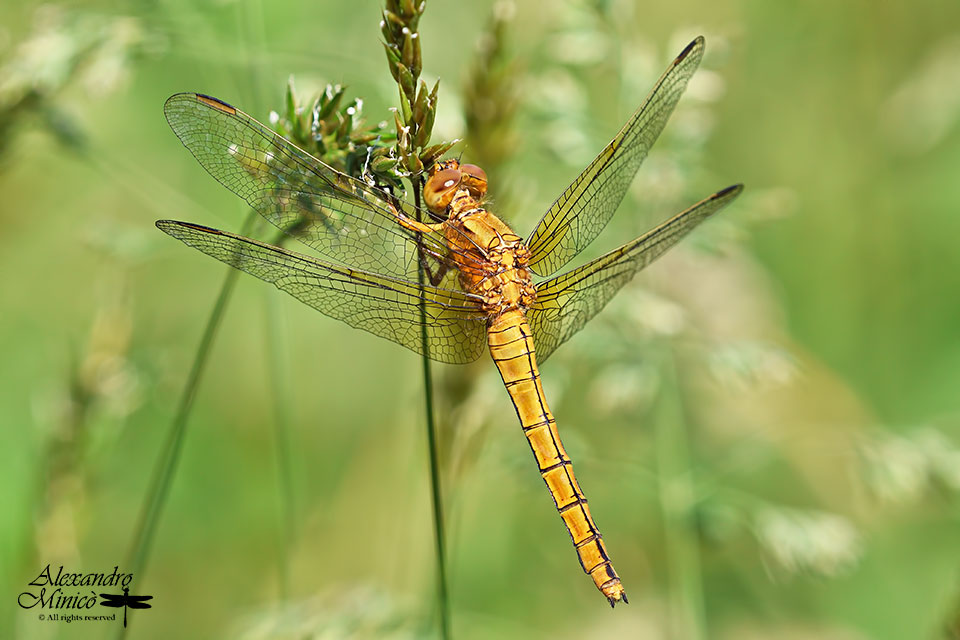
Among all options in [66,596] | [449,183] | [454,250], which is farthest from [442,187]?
[66,596]

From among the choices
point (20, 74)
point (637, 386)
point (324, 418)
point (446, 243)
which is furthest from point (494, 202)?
point (324, 418)

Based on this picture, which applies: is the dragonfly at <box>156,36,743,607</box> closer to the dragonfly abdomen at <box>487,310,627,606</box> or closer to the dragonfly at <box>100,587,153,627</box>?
the dragonfly abdomen at <box>487,310,627,606</box>

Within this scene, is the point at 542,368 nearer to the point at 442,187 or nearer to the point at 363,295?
the point at 442,187

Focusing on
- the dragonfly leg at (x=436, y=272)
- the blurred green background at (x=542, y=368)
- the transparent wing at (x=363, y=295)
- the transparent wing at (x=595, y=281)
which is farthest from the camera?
the blurred green background at (x=542, y=368)

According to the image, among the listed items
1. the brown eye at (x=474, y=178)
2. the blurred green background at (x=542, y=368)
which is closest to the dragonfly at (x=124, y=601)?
the blurred green background at (x=542, y=368)

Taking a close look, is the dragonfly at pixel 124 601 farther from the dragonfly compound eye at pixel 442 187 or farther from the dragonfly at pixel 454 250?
the dragonfly compound eye at pixel 442 187

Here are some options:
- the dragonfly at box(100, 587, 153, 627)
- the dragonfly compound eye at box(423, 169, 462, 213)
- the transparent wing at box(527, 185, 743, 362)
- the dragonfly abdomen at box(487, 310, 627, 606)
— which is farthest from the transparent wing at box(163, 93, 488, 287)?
the dragonfly at box(100, 587, 153, 627)

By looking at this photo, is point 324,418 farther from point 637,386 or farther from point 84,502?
point 637,386
